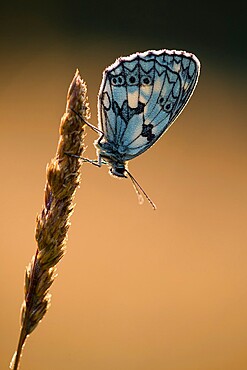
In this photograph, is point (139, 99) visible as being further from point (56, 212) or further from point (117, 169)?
point (56, 212)

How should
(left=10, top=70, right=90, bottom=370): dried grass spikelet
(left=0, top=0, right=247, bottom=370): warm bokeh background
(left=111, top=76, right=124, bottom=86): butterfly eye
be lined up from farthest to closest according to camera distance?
(left=0, top=0, right=247, bottom=370): warm bokeh background
(left=111, top=76, right=124, bottom=86): butterfly eye
(left=10, top=70, right=90, bottom=370): dried grass spikelet

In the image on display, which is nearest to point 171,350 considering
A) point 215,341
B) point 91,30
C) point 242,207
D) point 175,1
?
point 215,341

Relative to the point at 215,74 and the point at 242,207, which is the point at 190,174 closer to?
the point at 242,207

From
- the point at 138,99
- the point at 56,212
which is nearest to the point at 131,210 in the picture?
the point at 138,99

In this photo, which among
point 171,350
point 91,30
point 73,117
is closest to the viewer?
point 73,117

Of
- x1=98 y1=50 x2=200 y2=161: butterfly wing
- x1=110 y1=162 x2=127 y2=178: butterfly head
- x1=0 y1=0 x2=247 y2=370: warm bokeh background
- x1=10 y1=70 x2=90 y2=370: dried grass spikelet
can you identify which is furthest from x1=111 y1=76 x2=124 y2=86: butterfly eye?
x1=0 y1=0 x2=247 y2=370: warm bokeh background

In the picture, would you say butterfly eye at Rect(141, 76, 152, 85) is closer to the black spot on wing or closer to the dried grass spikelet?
Answer: the black spot on wing
